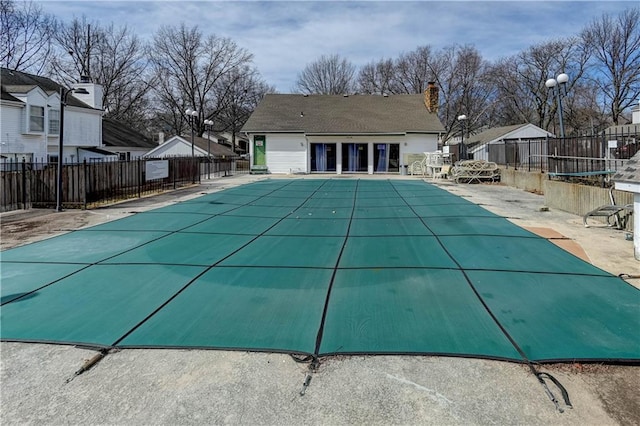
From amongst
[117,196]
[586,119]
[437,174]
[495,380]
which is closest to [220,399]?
[495,380]

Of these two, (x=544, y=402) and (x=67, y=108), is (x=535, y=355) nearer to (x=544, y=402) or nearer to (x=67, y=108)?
(x=544, y=402)

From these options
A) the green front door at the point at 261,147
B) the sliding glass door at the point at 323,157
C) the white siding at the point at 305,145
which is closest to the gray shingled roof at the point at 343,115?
the white siding at the point at 305,145

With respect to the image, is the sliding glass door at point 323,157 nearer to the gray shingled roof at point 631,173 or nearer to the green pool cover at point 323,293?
the green pool cover at point 323,293

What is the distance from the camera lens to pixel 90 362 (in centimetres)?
342

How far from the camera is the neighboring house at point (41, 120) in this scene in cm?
2066

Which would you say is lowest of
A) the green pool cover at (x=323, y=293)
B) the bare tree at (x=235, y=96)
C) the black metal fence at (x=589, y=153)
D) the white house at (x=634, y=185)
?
the green pool cover at (x=323, y=293)

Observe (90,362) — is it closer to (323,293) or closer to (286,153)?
(323,293)

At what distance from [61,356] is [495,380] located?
139 inches

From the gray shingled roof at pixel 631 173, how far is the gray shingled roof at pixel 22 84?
80.3ft

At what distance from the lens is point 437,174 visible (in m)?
22.4

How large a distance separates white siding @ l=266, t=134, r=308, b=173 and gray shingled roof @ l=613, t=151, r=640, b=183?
20.7 m

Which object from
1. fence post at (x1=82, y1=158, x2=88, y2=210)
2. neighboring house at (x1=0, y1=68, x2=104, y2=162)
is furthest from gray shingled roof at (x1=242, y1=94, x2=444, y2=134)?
fence post at (x1=82, y1=158, x2=88, y2=210)

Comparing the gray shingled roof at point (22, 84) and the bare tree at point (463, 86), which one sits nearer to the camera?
the gray shingled roof at point (22, 84)

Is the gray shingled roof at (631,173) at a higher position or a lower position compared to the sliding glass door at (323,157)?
lower
